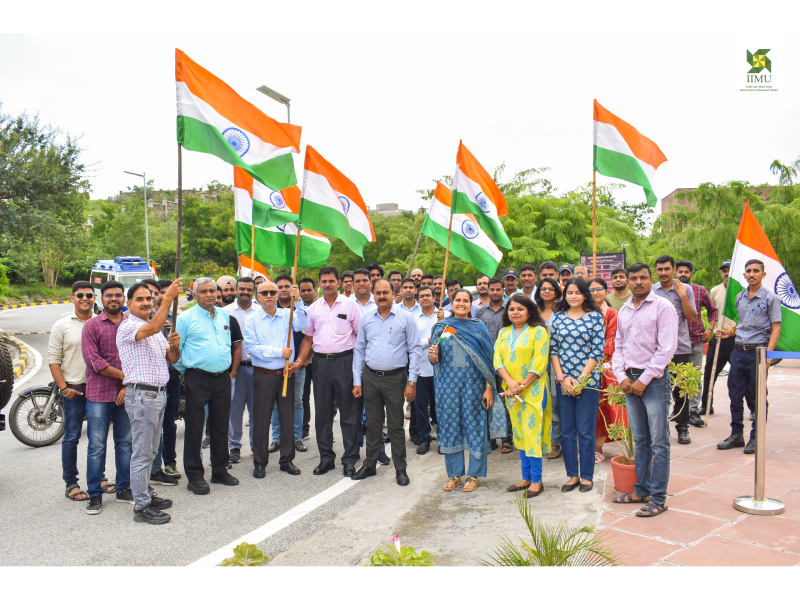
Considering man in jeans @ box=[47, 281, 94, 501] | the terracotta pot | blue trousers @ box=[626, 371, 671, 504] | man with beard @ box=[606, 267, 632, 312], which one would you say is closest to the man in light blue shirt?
man in jeans @ box=[47, 281, 94, 501]

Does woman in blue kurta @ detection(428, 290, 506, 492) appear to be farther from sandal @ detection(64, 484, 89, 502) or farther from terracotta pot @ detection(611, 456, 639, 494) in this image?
sandal @ detection(64, 484, 89, 502)

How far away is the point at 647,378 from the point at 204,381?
3868 millimetres

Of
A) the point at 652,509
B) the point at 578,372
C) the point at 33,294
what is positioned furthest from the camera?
the point at 33,294

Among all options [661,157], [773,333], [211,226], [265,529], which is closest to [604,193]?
[661,157]

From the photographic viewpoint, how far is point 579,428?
5.15 metres

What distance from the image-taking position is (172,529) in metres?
4.59

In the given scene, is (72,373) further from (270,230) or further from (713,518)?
(713,518)

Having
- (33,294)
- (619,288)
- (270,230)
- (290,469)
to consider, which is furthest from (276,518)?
(33,294)

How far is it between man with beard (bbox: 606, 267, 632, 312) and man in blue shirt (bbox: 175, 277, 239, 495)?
14.3 ft

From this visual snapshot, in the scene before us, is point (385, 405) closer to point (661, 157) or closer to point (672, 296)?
point (672, 296)

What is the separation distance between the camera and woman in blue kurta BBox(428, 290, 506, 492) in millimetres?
Result: 5449

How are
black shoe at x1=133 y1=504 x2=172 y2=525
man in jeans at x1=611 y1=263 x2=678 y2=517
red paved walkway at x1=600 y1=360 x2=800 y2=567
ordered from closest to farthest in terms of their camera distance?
red paved walkway at x1=600 y1=360 x2=800 y2=567, man in jeans at x1=611 y1=263 x2=678 y2=517, black shoe at x1=133 y1=504 x2=172 y2=525

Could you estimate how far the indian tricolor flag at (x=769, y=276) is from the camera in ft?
17.6

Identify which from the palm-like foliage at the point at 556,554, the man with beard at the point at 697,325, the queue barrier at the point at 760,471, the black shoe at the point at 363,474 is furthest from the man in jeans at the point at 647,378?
the man with beard at the point at 697,325
